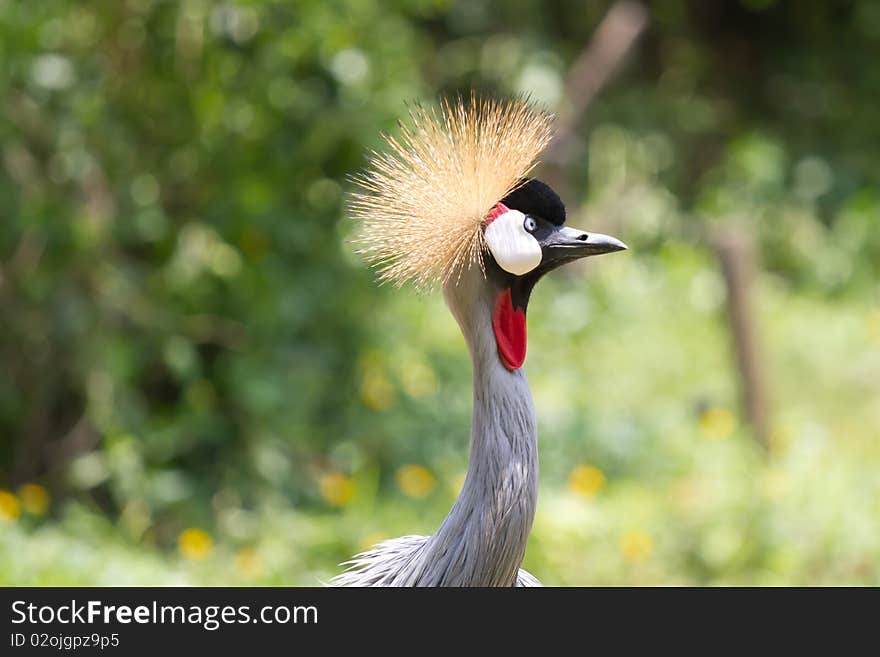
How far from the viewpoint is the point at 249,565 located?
116 inches

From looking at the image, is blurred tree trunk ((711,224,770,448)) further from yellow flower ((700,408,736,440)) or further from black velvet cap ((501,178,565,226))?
black velvet cap ((501,178,565,226))

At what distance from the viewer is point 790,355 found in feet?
15.9

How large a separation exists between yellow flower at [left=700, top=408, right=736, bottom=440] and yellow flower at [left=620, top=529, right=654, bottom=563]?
2.23 ft

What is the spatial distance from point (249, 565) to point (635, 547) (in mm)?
997

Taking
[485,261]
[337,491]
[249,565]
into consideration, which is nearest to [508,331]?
[485,261]

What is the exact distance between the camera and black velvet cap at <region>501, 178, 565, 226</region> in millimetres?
1604

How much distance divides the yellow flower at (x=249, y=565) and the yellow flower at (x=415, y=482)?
0.48m

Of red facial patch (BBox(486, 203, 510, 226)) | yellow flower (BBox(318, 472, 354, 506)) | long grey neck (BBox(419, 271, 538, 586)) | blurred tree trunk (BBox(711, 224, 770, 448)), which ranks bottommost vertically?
long grey neck (BBox(419, 271, 538, 586))

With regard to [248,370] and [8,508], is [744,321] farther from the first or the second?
[8,508]

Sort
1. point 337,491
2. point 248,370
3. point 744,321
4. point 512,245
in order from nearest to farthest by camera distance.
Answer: point 512,245 < point 248,370 < point 337,491 < point 744,321

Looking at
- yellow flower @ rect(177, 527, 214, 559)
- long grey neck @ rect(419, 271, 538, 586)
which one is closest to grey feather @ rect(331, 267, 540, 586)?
long grey neck @ rect(419, 271, 538, 586)
